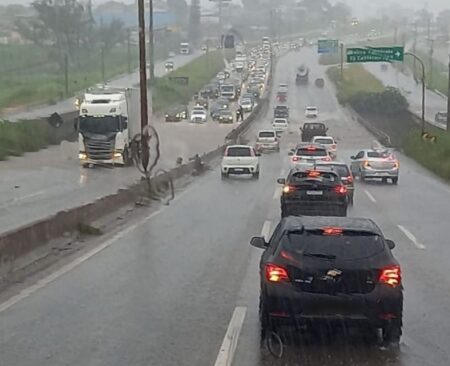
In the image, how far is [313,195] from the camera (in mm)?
26125

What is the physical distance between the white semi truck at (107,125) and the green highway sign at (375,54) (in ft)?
55.3

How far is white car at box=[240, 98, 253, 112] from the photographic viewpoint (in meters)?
106

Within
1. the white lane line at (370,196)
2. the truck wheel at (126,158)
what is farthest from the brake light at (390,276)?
the truck wheel at (126,158)

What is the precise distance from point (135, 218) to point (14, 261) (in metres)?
11.2

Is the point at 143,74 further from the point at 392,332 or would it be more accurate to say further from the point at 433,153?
the point at 392,332

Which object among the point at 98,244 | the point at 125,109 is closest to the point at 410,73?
the point at 125,109

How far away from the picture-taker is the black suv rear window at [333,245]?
1034 cm

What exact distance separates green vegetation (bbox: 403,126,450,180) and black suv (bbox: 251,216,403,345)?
40.8 metres

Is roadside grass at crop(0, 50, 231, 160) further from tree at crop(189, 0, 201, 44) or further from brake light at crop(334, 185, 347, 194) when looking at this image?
brake light at crop(334, 185, 347, 194)

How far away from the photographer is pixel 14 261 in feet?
54.6

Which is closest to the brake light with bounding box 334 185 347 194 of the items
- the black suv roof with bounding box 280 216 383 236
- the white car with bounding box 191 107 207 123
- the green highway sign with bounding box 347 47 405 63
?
the black suv roof with bounding box 280 216 383 236

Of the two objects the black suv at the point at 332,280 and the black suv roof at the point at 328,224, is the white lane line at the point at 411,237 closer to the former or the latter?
the black suv roof at the point at 328,224

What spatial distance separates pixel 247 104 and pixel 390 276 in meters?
97.2

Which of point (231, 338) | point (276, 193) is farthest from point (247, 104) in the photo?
point (231, 338)
